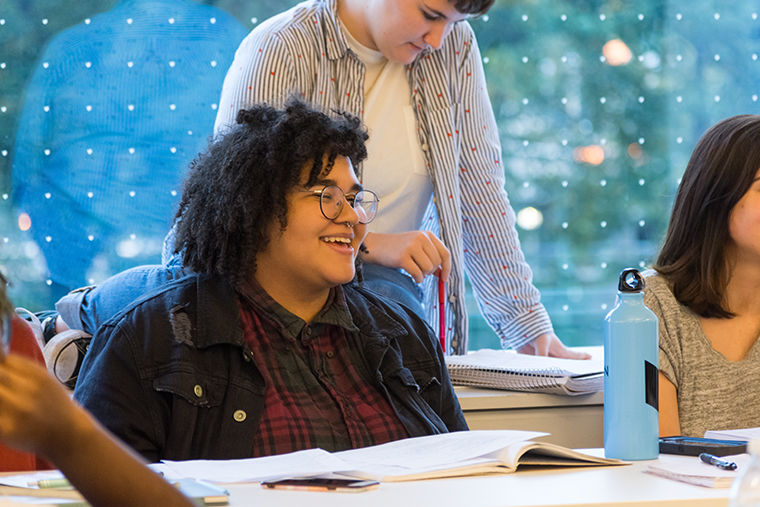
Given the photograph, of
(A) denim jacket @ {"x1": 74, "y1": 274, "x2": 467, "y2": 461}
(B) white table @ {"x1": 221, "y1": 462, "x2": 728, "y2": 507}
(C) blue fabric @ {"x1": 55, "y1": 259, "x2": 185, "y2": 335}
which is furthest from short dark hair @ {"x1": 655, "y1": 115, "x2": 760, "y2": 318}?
(C) blue fabric @ {"x1": 55, "y1": 259, "x2": 185, "y2": 335}

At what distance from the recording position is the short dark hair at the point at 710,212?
1812 millimetres

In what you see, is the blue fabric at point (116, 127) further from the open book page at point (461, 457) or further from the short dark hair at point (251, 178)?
the open book page at point (461, 457)

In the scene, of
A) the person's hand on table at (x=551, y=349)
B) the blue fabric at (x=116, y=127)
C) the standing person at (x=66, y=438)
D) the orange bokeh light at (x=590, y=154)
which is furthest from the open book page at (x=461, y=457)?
the orange bokeh light at (x=590, y=154)

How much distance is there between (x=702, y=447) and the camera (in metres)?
1.24

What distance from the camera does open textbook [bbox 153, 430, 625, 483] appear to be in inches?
42.0

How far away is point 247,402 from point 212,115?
4.50ft

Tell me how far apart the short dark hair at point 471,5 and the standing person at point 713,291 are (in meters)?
0.50

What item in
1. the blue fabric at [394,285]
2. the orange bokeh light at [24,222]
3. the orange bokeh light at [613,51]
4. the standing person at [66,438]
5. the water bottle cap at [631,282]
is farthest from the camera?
the orange bokeh light at [613,51]

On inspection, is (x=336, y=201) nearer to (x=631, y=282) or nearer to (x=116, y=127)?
(x=631, y=282)

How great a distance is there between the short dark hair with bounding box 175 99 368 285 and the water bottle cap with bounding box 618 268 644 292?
1.97ft

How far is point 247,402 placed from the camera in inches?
56.7

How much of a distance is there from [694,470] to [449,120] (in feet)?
4.12

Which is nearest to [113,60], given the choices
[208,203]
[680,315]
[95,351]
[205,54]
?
[205,54]

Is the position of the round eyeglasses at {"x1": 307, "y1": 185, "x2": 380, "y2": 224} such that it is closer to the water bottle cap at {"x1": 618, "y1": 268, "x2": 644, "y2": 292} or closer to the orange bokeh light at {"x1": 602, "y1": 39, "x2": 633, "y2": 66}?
the water bottle cap at {"x1": 618, "y1": 268, "x2": 644, "y2": 292}
